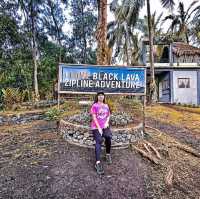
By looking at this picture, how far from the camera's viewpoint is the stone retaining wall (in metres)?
7.61

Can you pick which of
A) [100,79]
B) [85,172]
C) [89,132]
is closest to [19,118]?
[100,79]

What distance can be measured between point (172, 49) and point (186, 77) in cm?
262


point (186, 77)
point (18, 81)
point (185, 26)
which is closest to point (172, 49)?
point (186, 77)

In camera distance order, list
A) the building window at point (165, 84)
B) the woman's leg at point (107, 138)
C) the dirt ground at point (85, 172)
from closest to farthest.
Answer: the dirt ground at point (85, 172)
the woman's leg at point (107, 138)
the building window at point (165, 84)

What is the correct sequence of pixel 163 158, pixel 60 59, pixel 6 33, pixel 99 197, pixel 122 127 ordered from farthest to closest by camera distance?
pixel 60 59 → pixel 6 33 → pixel 122 127 → pixel 163 158 → pixel 99 197

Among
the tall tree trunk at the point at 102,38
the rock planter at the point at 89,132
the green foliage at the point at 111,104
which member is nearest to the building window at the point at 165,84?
the tall tree trunk at the point at 102,38

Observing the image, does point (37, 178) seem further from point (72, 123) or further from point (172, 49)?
point (172, 49)

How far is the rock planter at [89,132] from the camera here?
7625mm

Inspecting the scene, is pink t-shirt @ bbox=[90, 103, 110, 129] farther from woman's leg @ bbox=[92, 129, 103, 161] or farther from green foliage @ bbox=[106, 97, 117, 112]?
green foliage @ bbox=[106, 97, 117, 112]

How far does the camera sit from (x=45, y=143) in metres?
8.11

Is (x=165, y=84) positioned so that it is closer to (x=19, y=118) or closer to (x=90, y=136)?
(x=19, y=118)

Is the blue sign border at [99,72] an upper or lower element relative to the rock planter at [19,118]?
upper

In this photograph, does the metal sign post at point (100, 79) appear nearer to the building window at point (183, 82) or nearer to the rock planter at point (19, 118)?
the rock planter at point (19, 118)

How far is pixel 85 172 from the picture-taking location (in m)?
6.20
